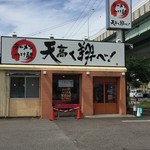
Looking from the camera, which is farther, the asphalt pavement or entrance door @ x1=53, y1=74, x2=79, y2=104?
entrance door @ x1=53, y1=74, x2=79, y2=104

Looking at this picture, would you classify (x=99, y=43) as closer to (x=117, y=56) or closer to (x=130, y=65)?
(x=117, y=56)

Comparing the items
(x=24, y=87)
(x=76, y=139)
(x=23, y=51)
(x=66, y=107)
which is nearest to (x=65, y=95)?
(x=66, y=107)

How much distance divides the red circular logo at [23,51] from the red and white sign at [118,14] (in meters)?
6.68

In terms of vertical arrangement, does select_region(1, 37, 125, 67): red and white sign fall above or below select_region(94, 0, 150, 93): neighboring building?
below

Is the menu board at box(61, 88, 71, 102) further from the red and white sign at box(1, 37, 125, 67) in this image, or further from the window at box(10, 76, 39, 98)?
the window at box(10, 76, 39, 98)

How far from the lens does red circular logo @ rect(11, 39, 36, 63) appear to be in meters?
23.8

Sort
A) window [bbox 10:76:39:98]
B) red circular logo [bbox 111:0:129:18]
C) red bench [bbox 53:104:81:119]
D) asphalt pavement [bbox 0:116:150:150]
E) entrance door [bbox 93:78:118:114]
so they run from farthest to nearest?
red circular logo [bbox 111:0:129:18], entrance door [bbox 93:78:118:114], window [bbox 10:76:39:98], red bench [bbox 53:104:81:119], asphalt pavement [bbox 0:116:150:150]

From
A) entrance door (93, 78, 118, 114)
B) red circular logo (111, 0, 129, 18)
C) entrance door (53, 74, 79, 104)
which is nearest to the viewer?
entrance door (53, 74, 79, 104)

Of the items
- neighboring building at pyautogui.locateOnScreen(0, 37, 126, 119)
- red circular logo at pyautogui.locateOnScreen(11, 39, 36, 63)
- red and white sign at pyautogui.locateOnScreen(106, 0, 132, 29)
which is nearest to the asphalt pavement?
neighboring building at pyautogui.locateOnScreen(0, 37, 126, 119)

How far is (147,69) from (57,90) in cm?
1117

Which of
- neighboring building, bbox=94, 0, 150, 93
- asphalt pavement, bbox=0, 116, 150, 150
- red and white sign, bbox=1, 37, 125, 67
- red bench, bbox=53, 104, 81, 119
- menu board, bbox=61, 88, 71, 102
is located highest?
neighboring building, bbox=94, 0, 150, 93

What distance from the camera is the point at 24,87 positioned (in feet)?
78.3

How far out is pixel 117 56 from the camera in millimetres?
25688

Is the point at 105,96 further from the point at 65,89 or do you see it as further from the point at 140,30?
the point at 140,30
